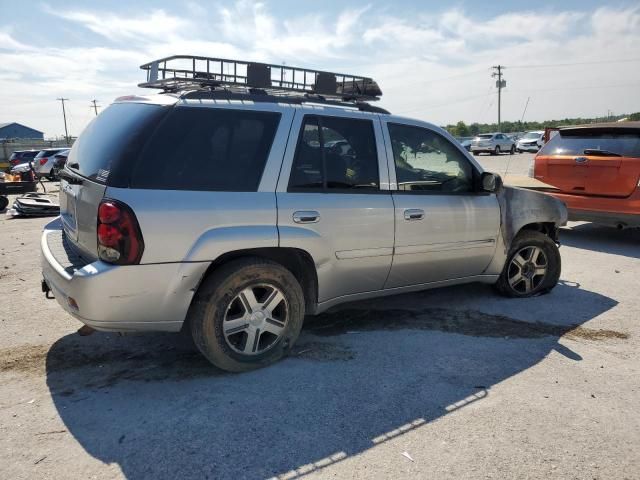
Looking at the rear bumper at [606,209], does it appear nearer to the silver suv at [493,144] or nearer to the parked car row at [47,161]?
the parked car row at [47,161]

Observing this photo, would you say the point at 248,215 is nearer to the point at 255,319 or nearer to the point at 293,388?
the point at 255,319

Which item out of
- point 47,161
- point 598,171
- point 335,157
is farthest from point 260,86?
point 47,161

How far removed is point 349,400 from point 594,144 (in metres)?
6.40

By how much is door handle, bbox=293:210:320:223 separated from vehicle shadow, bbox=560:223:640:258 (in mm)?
5664

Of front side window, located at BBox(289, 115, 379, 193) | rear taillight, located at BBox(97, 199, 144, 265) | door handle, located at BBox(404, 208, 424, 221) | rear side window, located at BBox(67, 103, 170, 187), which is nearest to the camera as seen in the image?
rear taillight, located at BBox(97, 199, 144, 265)

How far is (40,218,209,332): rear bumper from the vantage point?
9.84 feet

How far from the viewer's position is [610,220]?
7.32 meters

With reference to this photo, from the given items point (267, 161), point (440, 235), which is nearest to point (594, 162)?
point (440, 235)

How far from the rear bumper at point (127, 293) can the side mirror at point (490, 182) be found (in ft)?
8.70

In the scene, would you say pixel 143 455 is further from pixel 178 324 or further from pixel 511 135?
pixel 511 135

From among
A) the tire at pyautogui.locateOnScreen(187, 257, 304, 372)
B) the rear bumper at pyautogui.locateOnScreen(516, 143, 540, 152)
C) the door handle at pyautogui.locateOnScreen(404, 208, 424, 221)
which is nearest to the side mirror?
the door handle at pyautogui.locateOnScreen(404, 208, 424, 221)

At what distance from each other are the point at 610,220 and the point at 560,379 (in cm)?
471

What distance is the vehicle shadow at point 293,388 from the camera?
2.68 m

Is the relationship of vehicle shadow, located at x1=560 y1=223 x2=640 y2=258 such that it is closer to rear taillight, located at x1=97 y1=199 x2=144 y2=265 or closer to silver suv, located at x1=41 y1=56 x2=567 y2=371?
silver suv, located at x1=41 y1=56 x2=567 y2=371
